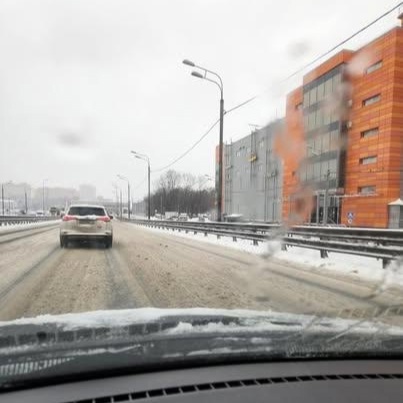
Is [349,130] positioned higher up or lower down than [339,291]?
higher up

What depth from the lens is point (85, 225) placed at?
51.0ft

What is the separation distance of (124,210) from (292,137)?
11355cm

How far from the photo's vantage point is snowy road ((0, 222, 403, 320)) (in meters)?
6.23

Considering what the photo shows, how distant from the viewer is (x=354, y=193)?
43.5 feet

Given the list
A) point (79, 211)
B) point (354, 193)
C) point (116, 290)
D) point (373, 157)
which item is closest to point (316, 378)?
point (116, 290)

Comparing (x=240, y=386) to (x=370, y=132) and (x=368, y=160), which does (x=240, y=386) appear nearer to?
(x=370, y=132)

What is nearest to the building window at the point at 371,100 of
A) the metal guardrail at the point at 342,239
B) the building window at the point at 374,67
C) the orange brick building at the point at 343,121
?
the orange brick building at the point at 343,121

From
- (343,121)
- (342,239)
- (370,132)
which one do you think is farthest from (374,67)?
(342,239)

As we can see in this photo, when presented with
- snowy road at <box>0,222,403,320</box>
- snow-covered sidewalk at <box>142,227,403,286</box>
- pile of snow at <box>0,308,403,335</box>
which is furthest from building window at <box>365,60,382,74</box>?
pile of snow at <box>0,308,403,335</box>

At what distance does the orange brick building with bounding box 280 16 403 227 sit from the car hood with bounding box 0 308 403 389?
4118 mm

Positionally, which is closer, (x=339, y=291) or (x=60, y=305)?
(x=60, y=305)

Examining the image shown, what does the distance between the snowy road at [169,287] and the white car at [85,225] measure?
3.39m

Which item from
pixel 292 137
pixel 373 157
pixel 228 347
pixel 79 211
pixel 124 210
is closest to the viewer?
pixel 228 347

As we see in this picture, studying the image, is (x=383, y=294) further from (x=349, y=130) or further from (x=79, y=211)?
(x=79, y=211)
